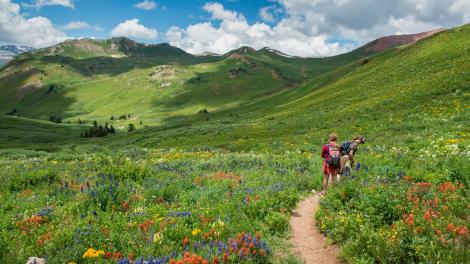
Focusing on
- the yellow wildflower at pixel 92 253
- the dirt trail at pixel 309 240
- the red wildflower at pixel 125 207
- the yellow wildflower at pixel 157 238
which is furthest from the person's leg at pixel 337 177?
the yellow wildflower at pixel 92 253

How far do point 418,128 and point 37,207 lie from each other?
30393mm

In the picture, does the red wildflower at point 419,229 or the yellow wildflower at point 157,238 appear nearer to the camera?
the red wildflower at point 419,229

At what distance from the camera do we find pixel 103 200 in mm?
10141

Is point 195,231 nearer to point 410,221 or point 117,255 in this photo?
point 117,255

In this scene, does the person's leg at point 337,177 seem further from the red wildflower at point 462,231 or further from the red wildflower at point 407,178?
the red wildflower at point 462,231

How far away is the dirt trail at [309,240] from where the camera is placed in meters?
7.67

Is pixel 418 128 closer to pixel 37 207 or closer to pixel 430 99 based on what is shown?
pixel 430 99

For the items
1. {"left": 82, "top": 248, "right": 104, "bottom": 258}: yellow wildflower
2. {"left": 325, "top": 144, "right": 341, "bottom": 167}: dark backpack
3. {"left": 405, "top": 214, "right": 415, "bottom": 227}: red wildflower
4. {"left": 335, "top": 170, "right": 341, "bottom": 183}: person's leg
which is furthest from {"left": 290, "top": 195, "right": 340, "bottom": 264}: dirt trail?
{"left": 82, "top": 248, "right": 104, "bottom": 258}: yellow wildflower

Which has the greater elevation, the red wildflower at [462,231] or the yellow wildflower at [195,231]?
the red wildflower at [462,231]

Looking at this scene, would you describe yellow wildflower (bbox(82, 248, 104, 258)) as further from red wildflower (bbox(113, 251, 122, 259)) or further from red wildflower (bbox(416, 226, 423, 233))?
red wildflower (bbox(416, 226, 423, 233))

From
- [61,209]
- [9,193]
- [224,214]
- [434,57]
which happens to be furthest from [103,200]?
[434,57]

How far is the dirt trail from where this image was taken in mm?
7672

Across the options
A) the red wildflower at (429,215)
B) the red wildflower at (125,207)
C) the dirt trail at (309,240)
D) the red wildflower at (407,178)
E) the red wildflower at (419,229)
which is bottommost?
the dirt trail at (309,240)

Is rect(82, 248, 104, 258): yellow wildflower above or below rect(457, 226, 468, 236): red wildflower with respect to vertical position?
below
